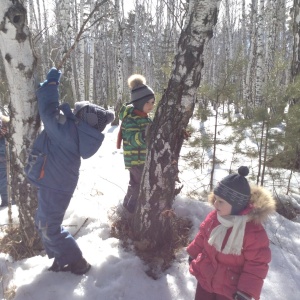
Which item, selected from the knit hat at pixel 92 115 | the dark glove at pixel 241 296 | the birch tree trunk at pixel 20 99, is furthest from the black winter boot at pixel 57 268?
the dark glove at pixel 241 296

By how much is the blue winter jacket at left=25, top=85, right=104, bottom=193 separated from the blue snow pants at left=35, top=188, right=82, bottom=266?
81mm

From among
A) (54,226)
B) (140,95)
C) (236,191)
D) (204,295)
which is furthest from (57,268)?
(140,95)

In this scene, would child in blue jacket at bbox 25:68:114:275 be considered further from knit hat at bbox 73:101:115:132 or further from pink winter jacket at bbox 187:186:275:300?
pink winter jacket at bbox 187:186:275:300

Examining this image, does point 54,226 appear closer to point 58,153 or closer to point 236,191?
point 58,153

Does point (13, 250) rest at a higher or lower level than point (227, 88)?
lower

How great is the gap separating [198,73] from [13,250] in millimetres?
2435

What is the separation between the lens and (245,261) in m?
1.90

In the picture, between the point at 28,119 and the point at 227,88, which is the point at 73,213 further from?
the point at 227,88

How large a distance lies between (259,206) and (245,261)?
36 centimetres

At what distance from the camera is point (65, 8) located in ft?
32.1

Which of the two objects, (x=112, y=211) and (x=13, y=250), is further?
(x=112, y=211)

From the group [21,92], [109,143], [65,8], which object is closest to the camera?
[21,92]

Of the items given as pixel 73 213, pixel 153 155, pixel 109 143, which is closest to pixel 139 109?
pixel 153 155

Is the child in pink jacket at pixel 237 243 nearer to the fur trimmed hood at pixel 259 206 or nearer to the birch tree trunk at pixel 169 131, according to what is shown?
the fur trimmed hood at pixel 259 206
